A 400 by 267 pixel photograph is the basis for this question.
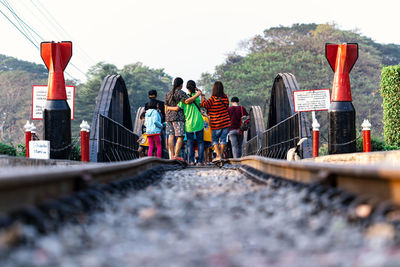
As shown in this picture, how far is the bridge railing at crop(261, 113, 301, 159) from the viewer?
13.8 metres

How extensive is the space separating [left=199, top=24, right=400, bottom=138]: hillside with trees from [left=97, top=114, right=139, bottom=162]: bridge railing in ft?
135

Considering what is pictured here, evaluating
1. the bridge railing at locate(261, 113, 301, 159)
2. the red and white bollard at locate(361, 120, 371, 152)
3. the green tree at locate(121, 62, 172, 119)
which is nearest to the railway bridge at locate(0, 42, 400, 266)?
the bridge railing at locate(261, 113, 301, 159)

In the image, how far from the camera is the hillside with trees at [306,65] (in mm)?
58000

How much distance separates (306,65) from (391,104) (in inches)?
1643

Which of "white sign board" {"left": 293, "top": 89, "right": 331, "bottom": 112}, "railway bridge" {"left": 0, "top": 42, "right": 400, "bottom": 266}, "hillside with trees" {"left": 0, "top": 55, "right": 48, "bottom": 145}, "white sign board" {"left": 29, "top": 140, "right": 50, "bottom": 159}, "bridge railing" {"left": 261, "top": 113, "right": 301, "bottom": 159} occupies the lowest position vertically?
"railway bridge" {"left": 0, "top": 42, "right": 400, "bottom": 266}

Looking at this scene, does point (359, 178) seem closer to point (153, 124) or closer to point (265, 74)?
point (153, 124)

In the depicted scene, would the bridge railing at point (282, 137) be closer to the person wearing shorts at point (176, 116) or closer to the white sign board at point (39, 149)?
the person wearing shorts at point (176, 116)

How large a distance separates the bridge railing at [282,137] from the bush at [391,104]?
3386 millimetres

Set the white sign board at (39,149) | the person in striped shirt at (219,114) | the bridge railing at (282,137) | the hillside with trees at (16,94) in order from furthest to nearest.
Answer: the hillside with trees at (16,94)
the bridge railing at (282,137)
the person in striped shirt at (219,114)
the white sign board at (39,149)

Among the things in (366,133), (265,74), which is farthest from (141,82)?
(366,133)

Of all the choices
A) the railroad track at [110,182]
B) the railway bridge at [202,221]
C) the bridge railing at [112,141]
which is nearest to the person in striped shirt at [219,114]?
the bridge railing at [112,141]

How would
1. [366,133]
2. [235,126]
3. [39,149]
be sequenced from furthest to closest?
[366,133]
[235,126]
[39,149]

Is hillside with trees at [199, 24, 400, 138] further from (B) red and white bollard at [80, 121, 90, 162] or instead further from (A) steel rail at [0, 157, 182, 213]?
(A) steel rail at [0, 157, 182, 213]

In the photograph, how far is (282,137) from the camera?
16078 millimetres
